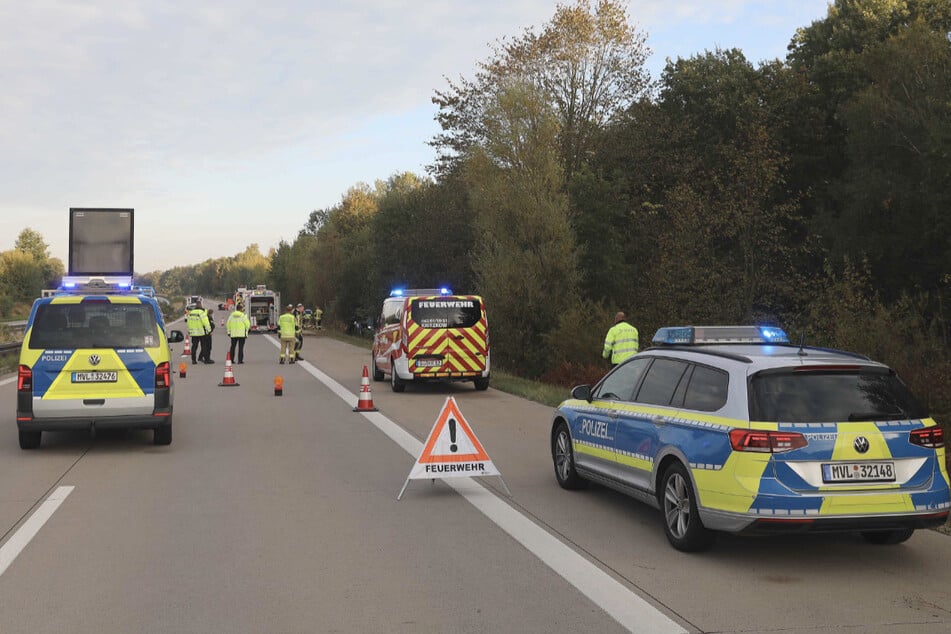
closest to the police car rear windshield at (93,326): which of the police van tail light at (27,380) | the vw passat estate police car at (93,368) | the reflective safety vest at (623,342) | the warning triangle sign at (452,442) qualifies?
the vw passat estate police car at (93,368)

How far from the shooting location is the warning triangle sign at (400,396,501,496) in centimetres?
926

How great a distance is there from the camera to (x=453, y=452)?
934 cm

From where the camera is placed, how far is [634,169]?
43.3m

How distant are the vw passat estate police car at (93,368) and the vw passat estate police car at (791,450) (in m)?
6.97

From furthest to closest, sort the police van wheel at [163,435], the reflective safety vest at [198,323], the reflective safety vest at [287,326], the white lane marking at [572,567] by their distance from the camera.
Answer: the reflective safety vest at [287,326] → the reflective safety vest at [198,323] → the police van wheel at [163,435] → the white lane marking at [572,567]

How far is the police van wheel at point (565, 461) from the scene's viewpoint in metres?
9.38

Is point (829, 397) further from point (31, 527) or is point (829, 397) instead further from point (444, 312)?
point (444, 312)

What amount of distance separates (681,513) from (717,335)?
1.86 meters


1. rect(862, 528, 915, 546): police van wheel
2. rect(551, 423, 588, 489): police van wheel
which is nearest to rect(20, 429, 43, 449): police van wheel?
rect(551, 423, 588, 489): police van wheel

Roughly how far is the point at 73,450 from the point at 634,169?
34.4 m

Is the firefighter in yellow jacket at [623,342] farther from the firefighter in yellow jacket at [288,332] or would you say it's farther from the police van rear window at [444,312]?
the firefighter in yellow jacket at [288,332]

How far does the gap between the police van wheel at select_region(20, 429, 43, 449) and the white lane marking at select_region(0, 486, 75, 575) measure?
2.98 meters

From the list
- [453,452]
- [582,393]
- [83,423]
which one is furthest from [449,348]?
[582,393]

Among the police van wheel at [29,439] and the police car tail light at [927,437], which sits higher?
the police car tail light at [927,437]
